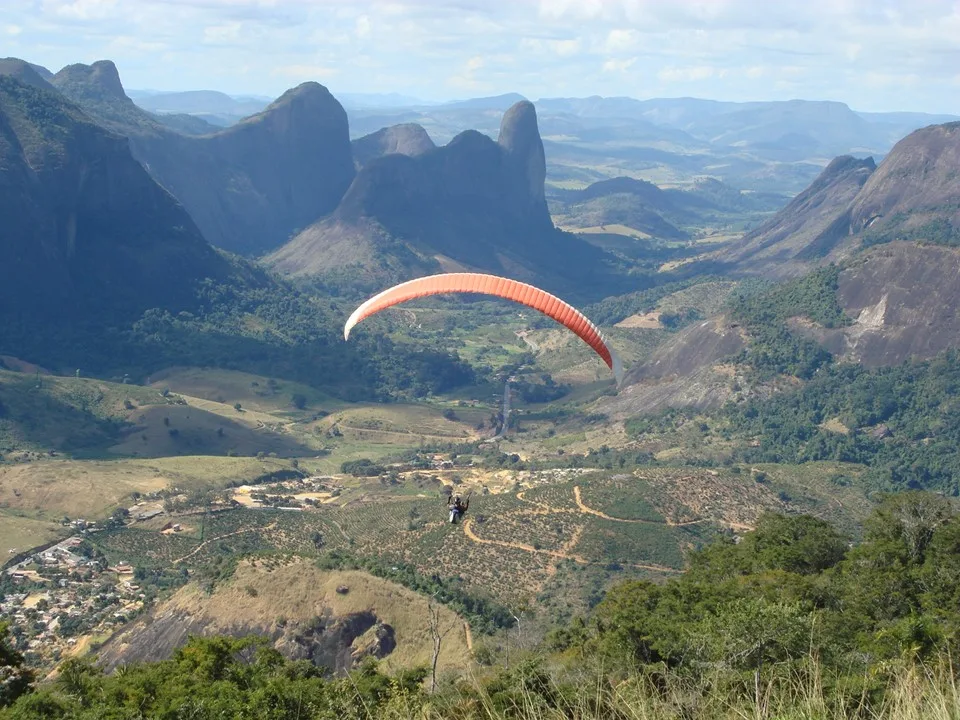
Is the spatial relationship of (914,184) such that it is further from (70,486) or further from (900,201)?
(70,486)

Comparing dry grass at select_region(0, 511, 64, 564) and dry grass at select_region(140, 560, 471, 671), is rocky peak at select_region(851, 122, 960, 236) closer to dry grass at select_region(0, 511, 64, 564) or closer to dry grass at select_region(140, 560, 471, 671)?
dry grass at select_region(0, 511, 64, 564)

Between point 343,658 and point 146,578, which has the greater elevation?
point 343,658

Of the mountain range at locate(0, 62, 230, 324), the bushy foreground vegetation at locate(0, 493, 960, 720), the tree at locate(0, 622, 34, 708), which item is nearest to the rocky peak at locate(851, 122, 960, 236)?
the mountain range at locate(0, 62, 230, 324)

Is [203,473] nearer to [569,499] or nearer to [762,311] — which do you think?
[569,499]

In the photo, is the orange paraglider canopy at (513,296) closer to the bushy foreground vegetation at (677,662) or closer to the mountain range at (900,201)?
the bushy foreground vegetation at (677,662)

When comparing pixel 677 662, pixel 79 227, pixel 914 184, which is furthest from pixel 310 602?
pixel 914 184

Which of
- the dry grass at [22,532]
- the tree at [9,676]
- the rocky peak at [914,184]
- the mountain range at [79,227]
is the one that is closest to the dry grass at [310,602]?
the tree at [9,676]

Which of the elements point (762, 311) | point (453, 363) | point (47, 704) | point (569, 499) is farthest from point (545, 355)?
point (47, 704)
